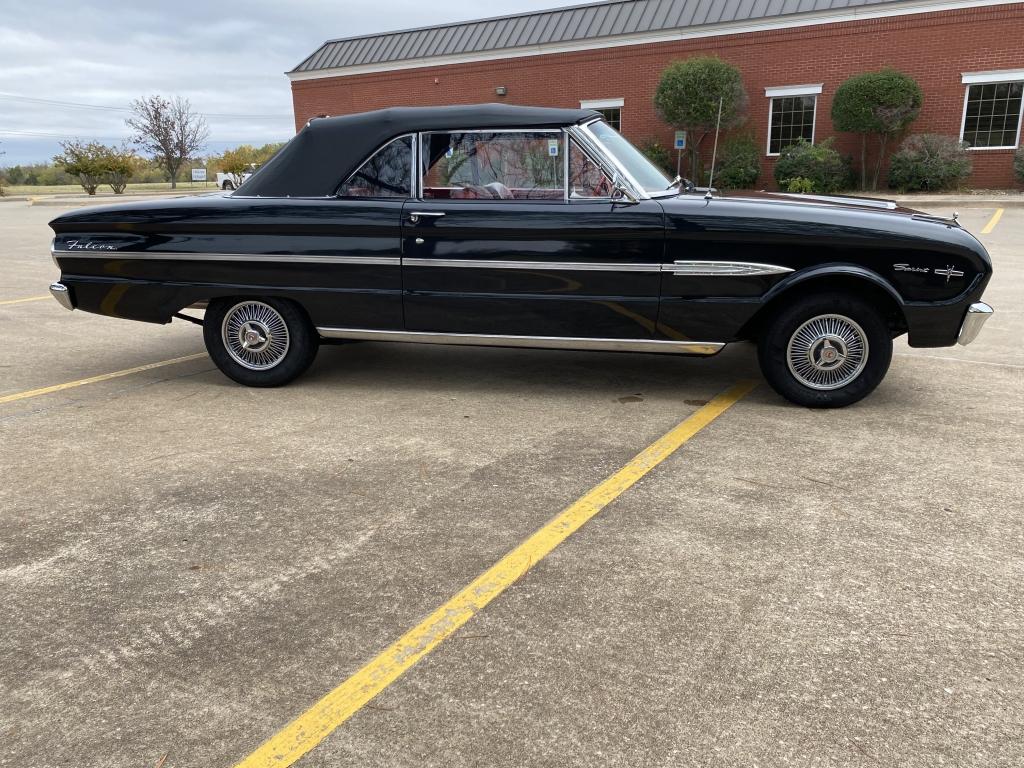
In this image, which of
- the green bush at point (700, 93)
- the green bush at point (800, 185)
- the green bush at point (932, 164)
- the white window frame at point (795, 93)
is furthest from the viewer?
the white window frame at point (795, 93)

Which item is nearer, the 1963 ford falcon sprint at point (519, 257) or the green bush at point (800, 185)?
the 1963 ford falcon sprint at point (519, 257)

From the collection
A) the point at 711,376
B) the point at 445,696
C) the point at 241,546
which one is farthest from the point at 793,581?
the point at 711,376

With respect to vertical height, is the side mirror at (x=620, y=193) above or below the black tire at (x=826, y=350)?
above

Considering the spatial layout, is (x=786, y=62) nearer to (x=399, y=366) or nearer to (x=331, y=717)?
(x=399, y=366)

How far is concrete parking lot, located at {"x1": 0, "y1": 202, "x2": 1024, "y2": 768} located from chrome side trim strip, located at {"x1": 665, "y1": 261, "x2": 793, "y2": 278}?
2.71 feet

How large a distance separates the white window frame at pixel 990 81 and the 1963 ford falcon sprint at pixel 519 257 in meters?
19.9

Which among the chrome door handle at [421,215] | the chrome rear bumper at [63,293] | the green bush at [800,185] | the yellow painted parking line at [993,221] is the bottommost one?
the chrome rear bumper at [63,293]

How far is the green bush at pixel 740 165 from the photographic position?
79.0 ft

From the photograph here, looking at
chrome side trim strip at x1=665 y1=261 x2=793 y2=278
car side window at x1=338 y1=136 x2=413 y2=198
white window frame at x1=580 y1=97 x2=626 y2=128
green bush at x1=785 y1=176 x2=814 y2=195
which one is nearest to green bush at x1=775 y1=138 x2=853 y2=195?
green bush at x1=785 y1=176 x2=814 y2=195

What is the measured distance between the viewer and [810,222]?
4.77 m

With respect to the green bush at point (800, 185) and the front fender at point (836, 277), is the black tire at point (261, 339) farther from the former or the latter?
the green bush at point (800, 185)

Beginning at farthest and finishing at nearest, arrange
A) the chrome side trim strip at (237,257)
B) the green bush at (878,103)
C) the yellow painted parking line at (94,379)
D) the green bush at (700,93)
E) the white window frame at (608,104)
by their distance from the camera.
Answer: the white window frame at (608,104)
the green bush at (700,93)
the green bush at (878,103)
the yellow painted parking line at (94,379)
the chrome side trim strip at (237,257)

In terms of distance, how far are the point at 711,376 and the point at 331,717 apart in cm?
412

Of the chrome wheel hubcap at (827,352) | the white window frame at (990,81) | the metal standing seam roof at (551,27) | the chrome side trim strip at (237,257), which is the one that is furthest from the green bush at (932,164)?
the chrome side trim strip at (237,257)
